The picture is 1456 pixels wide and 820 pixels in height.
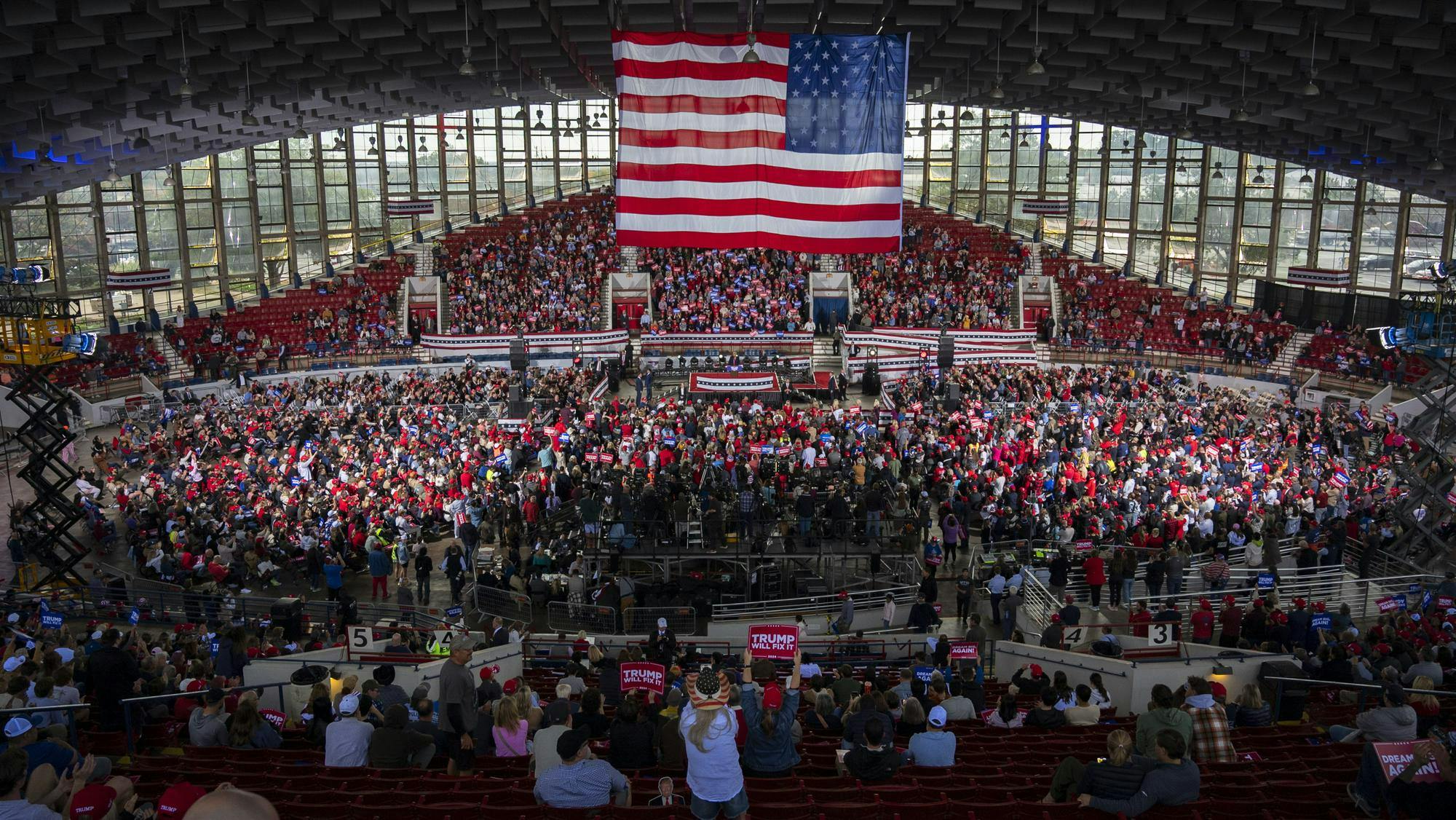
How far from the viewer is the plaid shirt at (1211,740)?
8.42 metres

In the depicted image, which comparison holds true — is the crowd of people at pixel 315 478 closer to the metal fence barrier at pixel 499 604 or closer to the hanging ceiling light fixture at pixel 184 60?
the metal fence barrier at pixel 499 604

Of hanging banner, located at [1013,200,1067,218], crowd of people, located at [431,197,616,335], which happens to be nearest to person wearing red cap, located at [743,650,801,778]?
crowd of people, located at [431,197,616,335]

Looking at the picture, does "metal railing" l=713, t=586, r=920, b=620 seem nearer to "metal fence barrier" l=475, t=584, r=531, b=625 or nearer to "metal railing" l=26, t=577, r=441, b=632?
"metal fence barrier" l=475, t=584, r=531, b=625

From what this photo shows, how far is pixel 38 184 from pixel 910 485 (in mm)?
25700

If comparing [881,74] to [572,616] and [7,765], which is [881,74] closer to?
[572,616]

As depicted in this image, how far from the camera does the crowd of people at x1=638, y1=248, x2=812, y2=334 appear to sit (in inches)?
1617

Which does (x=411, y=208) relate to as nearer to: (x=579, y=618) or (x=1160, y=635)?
(x=579, y=618)

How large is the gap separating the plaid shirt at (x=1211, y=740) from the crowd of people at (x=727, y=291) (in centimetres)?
3228

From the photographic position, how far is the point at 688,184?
22.4m

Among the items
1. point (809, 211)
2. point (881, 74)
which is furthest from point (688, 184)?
point (881, 74)

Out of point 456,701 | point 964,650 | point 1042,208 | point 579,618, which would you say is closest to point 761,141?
point 579,618

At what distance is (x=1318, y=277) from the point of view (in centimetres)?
4262

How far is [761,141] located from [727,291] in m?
21.1

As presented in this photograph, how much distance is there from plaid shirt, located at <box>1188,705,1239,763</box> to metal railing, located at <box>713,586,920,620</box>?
33.3 feet
